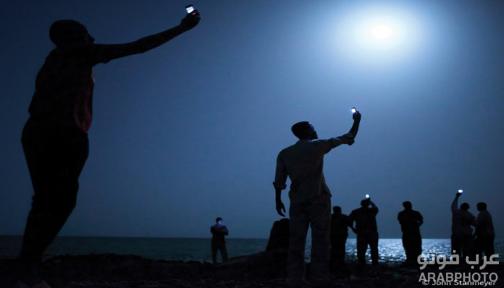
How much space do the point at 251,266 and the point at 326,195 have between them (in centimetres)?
460

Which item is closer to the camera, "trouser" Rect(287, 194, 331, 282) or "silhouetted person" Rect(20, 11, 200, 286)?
"silhouetted person" Rect(20, 11, 200, 286)

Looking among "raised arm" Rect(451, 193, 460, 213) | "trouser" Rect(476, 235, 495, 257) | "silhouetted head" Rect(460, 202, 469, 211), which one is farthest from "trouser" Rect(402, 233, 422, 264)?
"trouser" Rect(476, 235, 495, 257)

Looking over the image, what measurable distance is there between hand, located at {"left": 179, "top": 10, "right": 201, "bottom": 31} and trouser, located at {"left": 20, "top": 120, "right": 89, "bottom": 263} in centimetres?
99

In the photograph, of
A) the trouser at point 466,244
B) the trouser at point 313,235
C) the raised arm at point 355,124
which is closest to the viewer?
the trouser at point 313,235

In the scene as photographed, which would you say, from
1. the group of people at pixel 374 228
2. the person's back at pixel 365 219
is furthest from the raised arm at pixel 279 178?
the person's back at pixel 365 219

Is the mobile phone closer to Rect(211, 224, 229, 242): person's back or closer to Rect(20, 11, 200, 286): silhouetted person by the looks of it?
Rect(20, 11, 200, 286): silhouetted person

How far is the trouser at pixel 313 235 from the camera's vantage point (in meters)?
4.76

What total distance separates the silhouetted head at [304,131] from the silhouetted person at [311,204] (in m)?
0.12

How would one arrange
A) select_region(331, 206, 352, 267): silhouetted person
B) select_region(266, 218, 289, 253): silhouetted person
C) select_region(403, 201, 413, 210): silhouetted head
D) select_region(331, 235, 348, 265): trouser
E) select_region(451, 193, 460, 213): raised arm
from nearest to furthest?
select_region(266, 218, 289, 253): silhouetted person
select_region(331, 235, 348, 265): trouser
select_region(331, 206, 352, 267): silhouetted person
select_region(451, 193, 460, 213): raised arm
select_region(403, 201, 413, 210): silhouetted head

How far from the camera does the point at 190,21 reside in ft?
9.23

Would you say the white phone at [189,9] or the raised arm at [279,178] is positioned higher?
the white phone at [189,9]

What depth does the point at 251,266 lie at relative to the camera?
8945mm

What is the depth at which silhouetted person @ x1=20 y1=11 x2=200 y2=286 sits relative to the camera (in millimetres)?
2609

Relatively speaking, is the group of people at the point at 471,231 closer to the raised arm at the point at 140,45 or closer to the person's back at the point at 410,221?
the person's back at the point at 410,221
